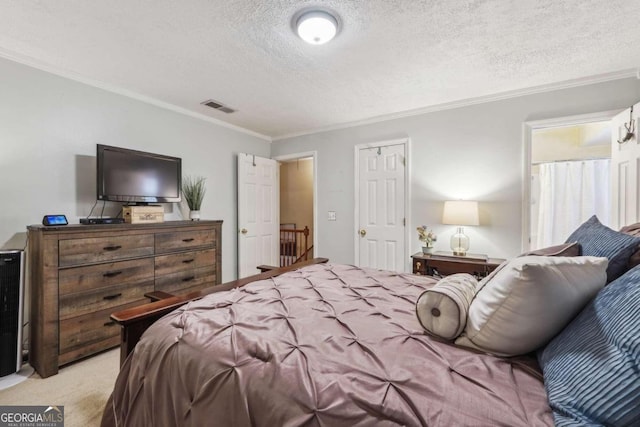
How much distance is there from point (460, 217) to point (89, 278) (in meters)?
3.47

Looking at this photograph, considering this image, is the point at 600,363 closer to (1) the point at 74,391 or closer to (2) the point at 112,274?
(1) the point at 74,391

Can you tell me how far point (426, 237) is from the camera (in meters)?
3.25

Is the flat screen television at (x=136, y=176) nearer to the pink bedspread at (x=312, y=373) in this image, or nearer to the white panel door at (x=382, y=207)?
the pink bedspread at (x=312, y=373)

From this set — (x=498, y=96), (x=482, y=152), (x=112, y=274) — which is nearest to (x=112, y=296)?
(x=112, y=274)

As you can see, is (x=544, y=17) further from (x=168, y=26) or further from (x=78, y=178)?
(x=78, y=178)

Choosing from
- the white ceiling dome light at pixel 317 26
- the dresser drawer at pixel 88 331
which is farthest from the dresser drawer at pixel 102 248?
the white ceiling dome light at pixel 317 26

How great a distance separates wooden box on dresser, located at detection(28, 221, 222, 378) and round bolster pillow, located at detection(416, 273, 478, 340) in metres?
2.51

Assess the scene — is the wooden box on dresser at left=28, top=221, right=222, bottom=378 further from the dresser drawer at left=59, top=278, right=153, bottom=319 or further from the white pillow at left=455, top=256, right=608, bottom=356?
the white pillow at left=455, top=256, right=608, bottom=356

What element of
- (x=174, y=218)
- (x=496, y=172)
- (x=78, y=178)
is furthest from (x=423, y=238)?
(x=78, y=178)

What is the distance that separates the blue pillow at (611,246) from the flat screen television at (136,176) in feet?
11.2

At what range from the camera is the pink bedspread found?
684 millimetres

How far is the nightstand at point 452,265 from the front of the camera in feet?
8.96

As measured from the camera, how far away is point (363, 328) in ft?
3.47

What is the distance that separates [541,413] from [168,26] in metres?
2.63
